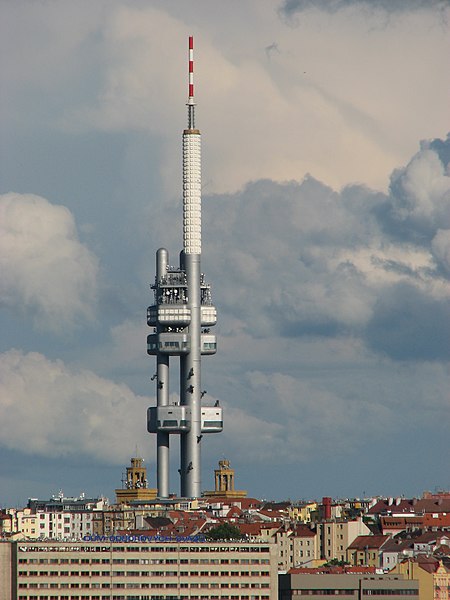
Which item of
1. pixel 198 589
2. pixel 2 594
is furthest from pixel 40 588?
pixel 198 589

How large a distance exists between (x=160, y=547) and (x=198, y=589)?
221 inches

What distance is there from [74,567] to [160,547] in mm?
9217

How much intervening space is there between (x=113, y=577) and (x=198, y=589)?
8.76 meters

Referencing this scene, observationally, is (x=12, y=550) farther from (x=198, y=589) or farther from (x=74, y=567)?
(x=198, y=589)

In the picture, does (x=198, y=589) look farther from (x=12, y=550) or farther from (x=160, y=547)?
(x=12, y=550)

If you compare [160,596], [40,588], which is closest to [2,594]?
[40,588]

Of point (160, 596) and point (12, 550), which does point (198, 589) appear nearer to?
point (160, 596)

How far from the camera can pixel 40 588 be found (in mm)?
194250

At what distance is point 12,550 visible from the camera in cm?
19512

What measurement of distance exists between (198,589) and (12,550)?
62.5ft

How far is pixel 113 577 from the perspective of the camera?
197 meters

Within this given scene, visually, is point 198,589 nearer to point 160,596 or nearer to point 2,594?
point 160,596

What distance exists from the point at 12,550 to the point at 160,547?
14.9 m

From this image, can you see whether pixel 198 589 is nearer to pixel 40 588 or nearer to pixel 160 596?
pixel 160 596
